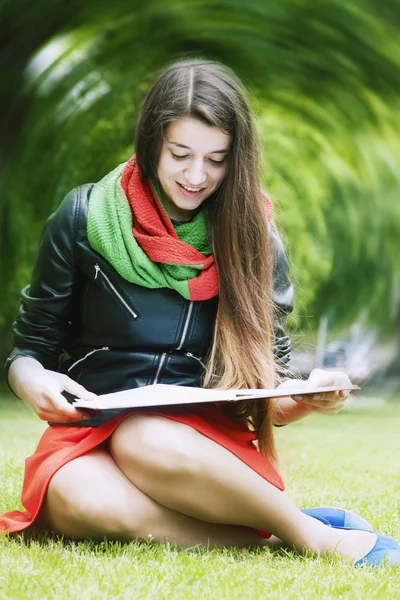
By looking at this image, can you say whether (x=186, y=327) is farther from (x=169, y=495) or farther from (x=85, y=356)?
(x=169, y=495)

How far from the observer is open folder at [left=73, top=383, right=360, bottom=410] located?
2445 mm

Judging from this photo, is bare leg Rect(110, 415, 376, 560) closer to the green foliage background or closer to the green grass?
the green grass

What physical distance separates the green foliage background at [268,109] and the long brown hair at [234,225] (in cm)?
440

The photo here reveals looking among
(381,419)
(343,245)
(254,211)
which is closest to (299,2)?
(381,419)

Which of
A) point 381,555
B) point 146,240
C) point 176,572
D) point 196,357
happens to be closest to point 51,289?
point 146,240

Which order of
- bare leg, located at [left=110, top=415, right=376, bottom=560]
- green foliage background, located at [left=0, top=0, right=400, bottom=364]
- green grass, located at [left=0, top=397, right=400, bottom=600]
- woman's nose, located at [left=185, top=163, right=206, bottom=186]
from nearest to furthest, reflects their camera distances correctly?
green grass, located at [left=0, top=397, right=400, bottom=600]
bare leg, located at [left=110, top=415, right=376, bottom=560]
woman's nose, located at [left=185, top=163, right=206, bottom=186]
green foliage background, located at [left=0, top=0, right=400, bottom=364]

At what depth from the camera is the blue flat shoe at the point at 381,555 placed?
101 inches

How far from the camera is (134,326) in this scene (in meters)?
2.83

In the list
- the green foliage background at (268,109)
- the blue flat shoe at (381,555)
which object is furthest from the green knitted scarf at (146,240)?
the green foliage background at (268,109)

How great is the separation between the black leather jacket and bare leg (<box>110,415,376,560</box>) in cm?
24

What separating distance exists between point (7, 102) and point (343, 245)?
6.58 metres

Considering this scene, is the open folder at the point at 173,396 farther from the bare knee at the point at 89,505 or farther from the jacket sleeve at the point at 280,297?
the jacket sleeve at the point at 280,297

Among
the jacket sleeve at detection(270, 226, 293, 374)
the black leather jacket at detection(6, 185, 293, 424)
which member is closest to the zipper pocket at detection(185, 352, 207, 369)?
the black leather jacket at detection(6, 185, 293, 424)

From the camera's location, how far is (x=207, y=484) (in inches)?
101
